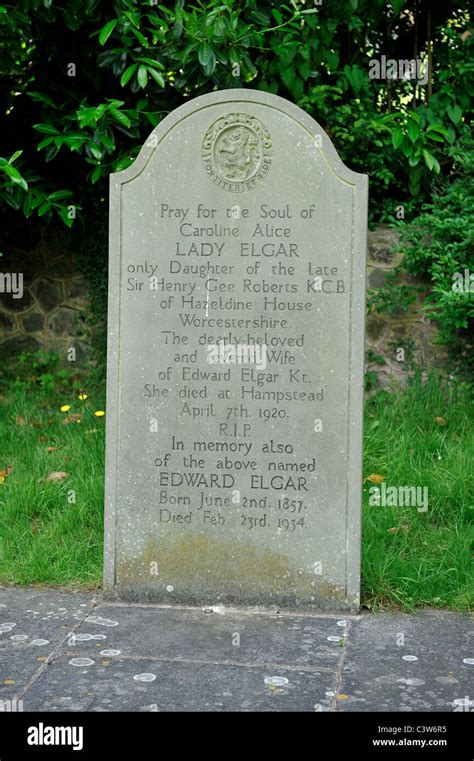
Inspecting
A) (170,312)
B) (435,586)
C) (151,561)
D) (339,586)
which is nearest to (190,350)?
(170,312)

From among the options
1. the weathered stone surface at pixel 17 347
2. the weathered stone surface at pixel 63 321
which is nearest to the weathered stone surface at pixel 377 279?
the weathered stone surface at pixel 63 321

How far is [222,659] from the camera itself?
→ 345 centimetres

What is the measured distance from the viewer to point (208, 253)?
4012mm

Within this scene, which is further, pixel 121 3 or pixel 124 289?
pixel 121 3

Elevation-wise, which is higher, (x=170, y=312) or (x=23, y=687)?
(x=170, y=312)

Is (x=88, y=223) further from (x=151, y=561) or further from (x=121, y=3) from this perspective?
(x=151, y=561)

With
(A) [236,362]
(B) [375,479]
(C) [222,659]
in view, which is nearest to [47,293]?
(B) [375,479]

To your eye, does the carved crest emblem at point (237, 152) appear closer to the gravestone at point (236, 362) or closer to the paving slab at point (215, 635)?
the gravestone at point (236, 362)

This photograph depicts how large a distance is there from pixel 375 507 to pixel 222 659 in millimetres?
1616

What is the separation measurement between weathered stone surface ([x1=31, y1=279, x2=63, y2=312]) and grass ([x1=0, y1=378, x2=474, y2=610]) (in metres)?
1.15

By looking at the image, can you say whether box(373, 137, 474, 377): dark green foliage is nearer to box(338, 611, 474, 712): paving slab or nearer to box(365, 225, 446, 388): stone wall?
box(365, 225, 446, 388): stone wall

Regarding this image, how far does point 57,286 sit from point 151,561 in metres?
3.78

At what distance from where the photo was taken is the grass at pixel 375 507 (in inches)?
166

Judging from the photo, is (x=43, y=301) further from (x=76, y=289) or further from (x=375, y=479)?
(x=375, y=479)
